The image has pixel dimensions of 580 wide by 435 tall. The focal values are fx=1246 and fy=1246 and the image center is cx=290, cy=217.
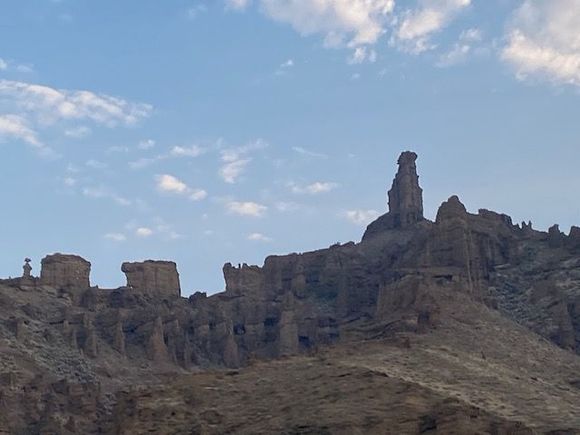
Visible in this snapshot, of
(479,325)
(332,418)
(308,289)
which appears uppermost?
(308,289)

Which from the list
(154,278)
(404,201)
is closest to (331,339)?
(154,278)

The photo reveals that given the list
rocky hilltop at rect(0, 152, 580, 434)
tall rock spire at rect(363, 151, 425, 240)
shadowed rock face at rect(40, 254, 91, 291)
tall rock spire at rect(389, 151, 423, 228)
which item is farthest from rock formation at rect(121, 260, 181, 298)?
tall rock spire at rect(389, 151, 423, 228)

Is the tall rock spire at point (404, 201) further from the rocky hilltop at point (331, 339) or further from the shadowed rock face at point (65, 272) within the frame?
the shadowed rock face at point (65, 272)

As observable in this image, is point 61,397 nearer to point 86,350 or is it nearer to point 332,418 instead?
point 86,350

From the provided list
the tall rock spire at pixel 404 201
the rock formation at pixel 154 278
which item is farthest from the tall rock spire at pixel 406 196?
the rock formation at pixel 154 278

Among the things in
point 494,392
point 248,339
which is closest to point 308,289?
point 248,339

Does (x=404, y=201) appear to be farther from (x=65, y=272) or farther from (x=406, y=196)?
(x=65, y=272)

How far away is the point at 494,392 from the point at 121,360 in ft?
135

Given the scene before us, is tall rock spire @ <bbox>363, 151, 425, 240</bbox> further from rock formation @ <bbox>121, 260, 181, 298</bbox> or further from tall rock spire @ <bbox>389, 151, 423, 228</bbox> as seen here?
rock formation @ <bbox>121, 260, 181, 298</bbox>

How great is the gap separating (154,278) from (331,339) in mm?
25828

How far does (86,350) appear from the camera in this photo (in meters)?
98.2

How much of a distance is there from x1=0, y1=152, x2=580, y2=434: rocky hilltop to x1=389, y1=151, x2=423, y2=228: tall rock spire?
171 millimetres

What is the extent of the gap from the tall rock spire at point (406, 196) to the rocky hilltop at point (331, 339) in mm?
171

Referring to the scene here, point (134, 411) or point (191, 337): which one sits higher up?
point (191, 337)
